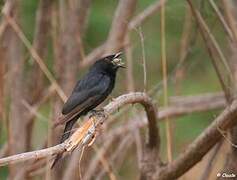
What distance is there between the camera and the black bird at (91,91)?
13.3 feet

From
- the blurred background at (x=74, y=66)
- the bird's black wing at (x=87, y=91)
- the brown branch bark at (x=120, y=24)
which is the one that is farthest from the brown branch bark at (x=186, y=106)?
the bird's black wing at (x=87, y=91)

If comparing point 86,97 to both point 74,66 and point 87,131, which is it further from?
point 74,66

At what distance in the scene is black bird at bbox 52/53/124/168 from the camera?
4.05m

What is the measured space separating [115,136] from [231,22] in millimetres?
1956

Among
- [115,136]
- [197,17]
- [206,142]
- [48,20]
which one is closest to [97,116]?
[206,142]

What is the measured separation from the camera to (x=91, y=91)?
427 centimetres

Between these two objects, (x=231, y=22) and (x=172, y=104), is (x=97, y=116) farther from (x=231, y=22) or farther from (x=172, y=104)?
(x=172, y=104)

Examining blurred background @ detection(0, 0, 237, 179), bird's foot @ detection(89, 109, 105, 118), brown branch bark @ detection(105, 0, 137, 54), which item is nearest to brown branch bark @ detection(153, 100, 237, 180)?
blurred background @ detection(0, 0, 237, 179)

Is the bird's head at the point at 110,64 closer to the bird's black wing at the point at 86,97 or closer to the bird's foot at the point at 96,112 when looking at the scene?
the bird's black wing at the point at 86,97

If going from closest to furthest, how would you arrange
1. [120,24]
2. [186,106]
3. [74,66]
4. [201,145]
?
[201,145]
[120,24]
[74,66]
[186,106]

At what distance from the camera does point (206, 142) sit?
409cm

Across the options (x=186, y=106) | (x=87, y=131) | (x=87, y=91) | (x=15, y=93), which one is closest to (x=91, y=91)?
(x=87, y=91)

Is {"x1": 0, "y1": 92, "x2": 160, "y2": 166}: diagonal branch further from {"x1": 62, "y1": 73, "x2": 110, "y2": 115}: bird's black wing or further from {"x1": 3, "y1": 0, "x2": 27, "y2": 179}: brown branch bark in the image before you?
{"x1": 3, "y1": 0, "x2": 27, "y2": 179}: brown branch bark

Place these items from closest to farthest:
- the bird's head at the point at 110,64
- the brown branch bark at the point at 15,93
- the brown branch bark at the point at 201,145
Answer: the brown branch bark at the point at 201,145 < the bird's head at the point at 110,64 < the brown branch bark at the point at 15,93
